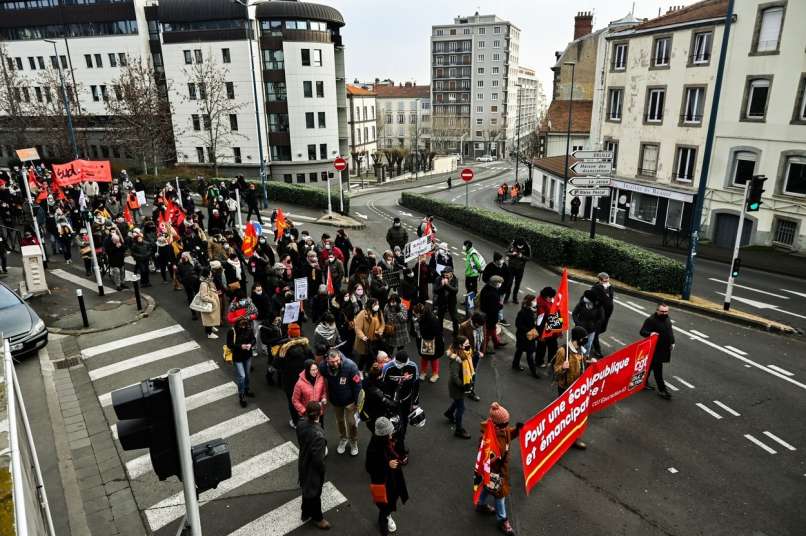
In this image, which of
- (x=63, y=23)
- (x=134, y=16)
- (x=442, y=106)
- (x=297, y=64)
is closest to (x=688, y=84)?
(x=297, y=64)

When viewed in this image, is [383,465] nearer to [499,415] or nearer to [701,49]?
[499,415]

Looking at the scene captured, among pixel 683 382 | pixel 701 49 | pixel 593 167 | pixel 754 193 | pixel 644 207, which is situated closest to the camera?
pixel 683 382

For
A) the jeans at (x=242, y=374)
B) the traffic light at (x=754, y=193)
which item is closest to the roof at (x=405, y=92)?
the traffic light at (x=754, y=193)

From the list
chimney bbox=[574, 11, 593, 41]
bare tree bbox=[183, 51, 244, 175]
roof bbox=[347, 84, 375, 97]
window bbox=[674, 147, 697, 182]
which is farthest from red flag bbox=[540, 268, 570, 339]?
roof bbox=[347, 84, 375, 97]

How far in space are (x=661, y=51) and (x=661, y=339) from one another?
2663 centimetres

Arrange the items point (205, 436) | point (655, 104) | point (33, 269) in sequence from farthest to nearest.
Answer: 1. point (655, 104)
2. point (33, 269)
3. point (205, 436)

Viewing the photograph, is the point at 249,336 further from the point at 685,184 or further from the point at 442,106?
the point at 442,106

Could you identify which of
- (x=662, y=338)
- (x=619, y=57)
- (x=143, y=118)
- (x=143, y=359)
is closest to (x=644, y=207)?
(x=619, y=57)

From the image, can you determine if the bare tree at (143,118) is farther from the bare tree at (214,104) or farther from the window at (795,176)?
the window at (795,176)

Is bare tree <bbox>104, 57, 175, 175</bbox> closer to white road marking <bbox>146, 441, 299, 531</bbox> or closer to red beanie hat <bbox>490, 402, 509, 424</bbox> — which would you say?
white road marking <bbox>146, 441, 299, 531</bbox>

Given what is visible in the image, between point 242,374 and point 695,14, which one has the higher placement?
point 695,14

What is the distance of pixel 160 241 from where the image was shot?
16.7m

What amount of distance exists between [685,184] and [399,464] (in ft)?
96.1

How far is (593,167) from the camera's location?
64.1 feet
